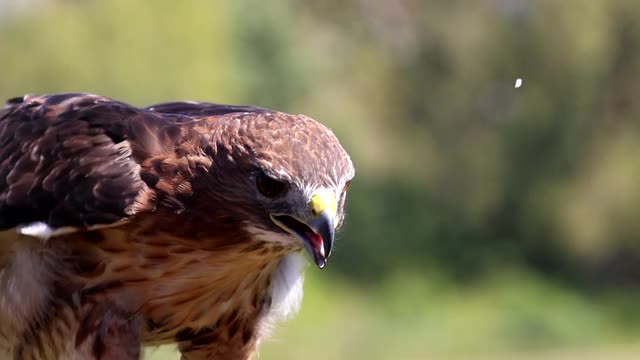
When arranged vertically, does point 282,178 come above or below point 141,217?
above

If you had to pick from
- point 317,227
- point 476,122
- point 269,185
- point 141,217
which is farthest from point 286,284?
point 476,122

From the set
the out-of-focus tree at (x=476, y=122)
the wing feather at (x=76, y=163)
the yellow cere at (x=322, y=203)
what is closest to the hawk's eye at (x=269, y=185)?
the yellow cere at (x=322, y=203)

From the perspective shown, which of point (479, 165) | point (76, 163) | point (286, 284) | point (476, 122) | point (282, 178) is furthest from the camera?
point (479, 165)

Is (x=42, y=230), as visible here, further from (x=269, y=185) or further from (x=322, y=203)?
(x=322, y=203)

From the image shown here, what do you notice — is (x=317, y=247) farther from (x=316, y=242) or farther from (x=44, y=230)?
(x=44, y=230)

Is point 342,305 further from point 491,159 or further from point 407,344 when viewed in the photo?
point 491,159

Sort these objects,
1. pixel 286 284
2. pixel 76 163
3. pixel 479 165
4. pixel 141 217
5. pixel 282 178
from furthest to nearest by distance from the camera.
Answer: pixel 479 165
pixel 286 284
pixel 76 163
pixel 141 217
pixel 282 178

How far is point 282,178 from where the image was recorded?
440 cm

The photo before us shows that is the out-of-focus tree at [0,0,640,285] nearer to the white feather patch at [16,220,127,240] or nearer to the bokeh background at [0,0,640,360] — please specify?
the bokeh background at [0,0,640,360]

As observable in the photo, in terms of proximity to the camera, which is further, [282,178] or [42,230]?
[42,230]

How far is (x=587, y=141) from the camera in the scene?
27797mm

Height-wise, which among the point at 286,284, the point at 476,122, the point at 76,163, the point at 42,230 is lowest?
the point at 476,122

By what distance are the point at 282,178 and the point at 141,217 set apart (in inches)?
27.1

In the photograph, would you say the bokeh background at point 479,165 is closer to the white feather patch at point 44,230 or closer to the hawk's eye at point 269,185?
the white feather patch at point 44,230
